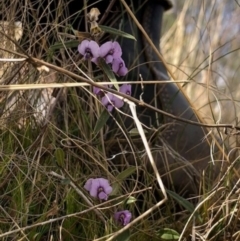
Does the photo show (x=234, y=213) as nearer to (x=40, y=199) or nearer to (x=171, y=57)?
(x=40, y=199)

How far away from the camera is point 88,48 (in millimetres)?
863

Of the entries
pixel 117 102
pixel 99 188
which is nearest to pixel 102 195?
pixel 99 188

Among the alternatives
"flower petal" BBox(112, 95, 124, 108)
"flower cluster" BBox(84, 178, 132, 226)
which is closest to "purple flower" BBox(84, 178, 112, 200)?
"flower cluster" BBox(84, 178, 132, 226)

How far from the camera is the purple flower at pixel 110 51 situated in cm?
86

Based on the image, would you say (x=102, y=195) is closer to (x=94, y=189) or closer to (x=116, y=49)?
(x=94, y=189)

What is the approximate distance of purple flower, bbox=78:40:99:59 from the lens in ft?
2.82

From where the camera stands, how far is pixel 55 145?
99 centimetres

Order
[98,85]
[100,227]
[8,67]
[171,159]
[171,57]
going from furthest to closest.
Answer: [171,57] → [171,159] → [8,67] → [100,227] → [98,85]

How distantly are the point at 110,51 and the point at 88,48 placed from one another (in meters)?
0.03

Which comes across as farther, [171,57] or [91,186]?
[171,57]

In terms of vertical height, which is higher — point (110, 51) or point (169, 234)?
point (110, 51)

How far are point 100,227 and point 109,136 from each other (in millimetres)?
317

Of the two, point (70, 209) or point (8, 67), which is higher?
point (8, 67)

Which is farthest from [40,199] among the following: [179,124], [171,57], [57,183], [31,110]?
[171,57]
